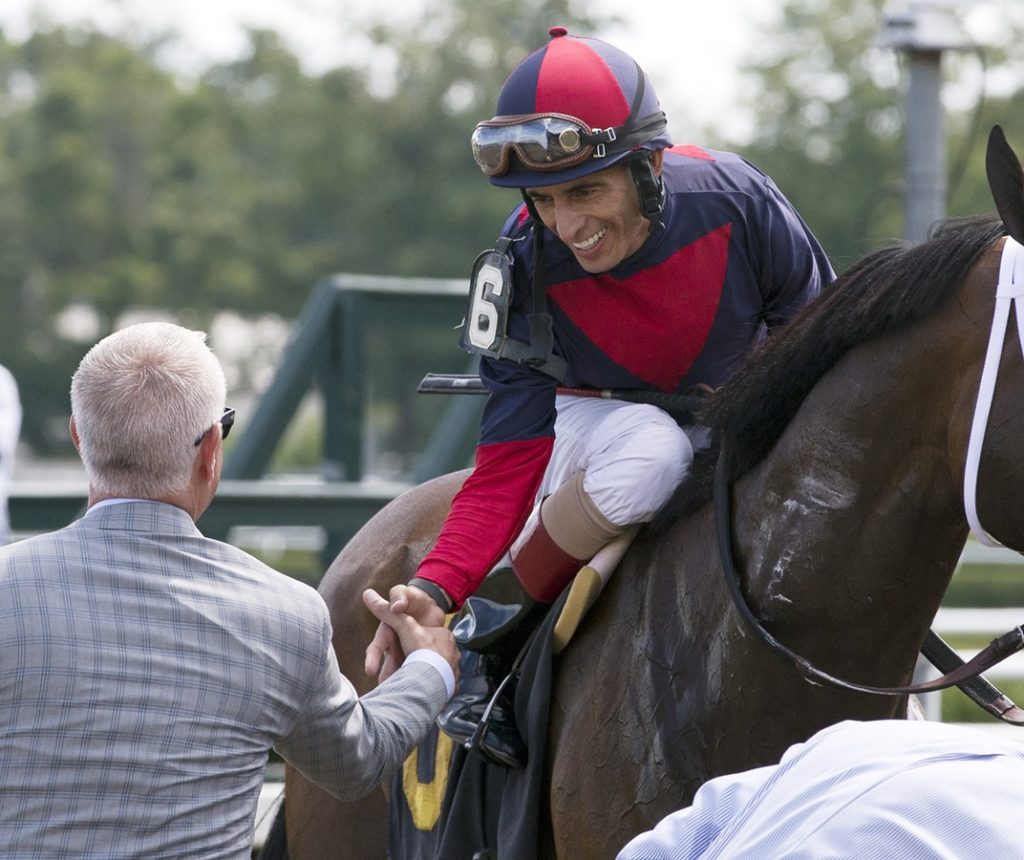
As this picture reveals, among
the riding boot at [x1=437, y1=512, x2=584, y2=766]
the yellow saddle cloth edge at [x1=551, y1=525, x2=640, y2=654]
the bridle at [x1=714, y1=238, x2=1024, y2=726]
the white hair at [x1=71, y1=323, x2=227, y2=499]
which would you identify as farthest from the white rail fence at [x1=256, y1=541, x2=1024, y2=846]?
the white hair at [x1=71, y1=323, x2=227, y2=499]

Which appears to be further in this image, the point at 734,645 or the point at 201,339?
the point at 734,645

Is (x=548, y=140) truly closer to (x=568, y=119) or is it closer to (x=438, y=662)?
(x=568, y=119)

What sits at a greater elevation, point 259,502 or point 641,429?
point 641,429

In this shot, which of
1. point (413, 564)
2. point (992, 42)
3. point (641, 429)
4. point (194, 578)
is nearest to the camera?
point (194, 578)

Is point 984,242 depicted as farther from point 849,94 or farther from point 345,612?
point 849,94

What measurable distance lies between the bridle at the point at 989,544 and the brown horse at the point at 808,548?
2cm

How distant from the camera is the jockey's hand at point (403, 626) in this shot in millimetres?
2873

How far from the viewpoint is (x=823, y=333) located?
8.75 ft

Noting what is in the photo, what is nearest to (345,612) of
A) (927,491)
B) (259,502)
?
(927,491)

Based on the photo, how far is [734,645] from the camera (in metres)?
2.75

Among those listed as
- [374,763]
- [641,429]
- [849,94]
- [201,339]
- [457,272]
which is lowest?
[457,272]

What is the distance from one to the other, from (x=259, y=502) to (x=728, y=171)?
3.73 meters

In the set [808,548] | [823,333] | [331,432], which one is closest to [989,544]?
[808,548]

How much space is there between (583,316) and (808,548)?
74cm
